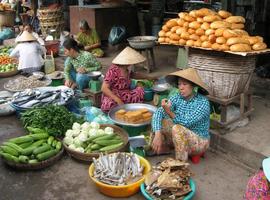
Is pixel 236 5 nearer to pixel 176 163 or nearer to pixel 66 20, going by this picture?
pixel 176 163

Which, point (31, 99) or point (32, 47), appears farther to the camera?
point (32, 47)

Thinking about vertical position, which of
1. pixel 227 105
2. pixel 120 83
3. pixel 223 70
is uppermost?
pixel 223 70

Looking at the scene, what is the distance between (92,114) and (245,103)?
2236mm

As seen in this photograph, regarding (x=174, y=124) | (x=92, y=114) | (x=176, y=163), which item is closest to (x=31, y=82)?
(x=92, y=114)

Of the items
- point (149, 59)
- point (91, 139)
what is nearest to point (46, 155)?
point (91, 139)

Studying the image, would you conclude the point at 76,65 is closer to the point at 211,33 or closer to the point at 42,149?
the point at 42,149

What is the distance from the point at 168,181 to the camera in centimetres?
316

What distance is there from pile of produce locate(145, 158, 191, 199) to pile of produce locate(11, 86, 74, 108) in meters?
2.41

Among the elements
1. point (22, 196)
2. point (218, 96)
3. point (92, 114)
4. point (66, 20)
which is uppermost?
point (66, 20)

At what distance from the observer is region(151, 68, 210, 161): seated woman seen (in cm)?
370

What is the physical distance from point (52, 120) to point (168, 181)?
80.6 inches

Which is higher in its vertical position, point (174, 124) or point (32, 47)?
point (32, 47)

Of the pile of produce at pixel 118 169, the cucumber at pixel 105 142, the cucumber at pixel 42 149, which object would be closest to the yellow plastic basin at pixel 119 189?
the pile of produce at pixel 118 169

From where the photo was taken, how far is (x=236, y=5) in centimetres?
693
